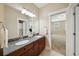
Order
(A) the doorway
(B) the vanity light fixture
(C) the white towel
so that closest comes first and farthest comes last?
(C) the white towel, (A) the doorway, (B) the vanity light fixture

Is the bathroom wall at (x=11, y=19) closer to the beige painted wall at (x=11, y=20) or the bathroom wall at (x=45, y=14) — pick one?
the beige painted wall at (x=11, y=20)

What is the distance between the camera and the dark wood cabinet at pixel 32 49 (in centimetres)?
176

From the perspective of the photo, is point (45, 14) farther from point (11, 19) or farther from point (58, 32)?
point (11, 19)

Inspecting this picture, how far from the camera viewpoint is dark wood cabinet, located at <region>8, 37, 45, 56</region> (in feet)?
5.78

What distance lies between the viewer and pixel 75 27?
100 inches

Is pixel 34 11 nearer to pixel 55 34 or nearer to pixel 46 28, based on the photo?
pixel 46 28

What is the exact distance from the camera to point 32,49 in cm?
230

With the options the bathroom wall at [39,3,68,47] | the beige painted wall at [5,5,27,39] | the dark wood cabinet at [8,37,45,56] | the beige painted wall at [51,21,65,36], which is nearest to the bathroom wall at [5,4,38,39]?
the beige painted wall at [5,5,27,39]

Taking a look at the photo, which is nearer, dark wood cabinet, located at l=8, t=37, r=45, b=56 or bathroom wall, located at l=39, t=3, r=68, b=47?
dark wood cabinet, located at l=8, t=37, r=45, b=56

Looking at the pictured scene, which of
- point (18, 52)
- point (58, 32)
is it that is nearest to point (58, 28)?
point (58, 32)

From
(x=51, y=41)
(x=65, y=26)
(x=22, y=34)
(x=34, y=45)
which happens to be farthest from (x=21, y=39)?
(x=65, y=26)

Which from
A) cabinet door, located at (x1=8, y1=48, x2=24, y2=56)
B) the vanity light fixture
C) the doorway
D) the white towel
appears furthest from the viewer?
the vanity light fixture

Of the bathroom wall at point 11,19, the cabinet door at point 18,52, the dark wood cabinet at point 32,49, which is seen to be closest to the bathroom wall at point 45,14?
the dark wood cabinet at point 32,49

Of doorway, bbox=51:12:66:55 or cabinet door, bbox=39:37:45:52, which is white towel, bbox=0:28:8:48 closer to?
cabinet door, bbox=39:37:45:52
